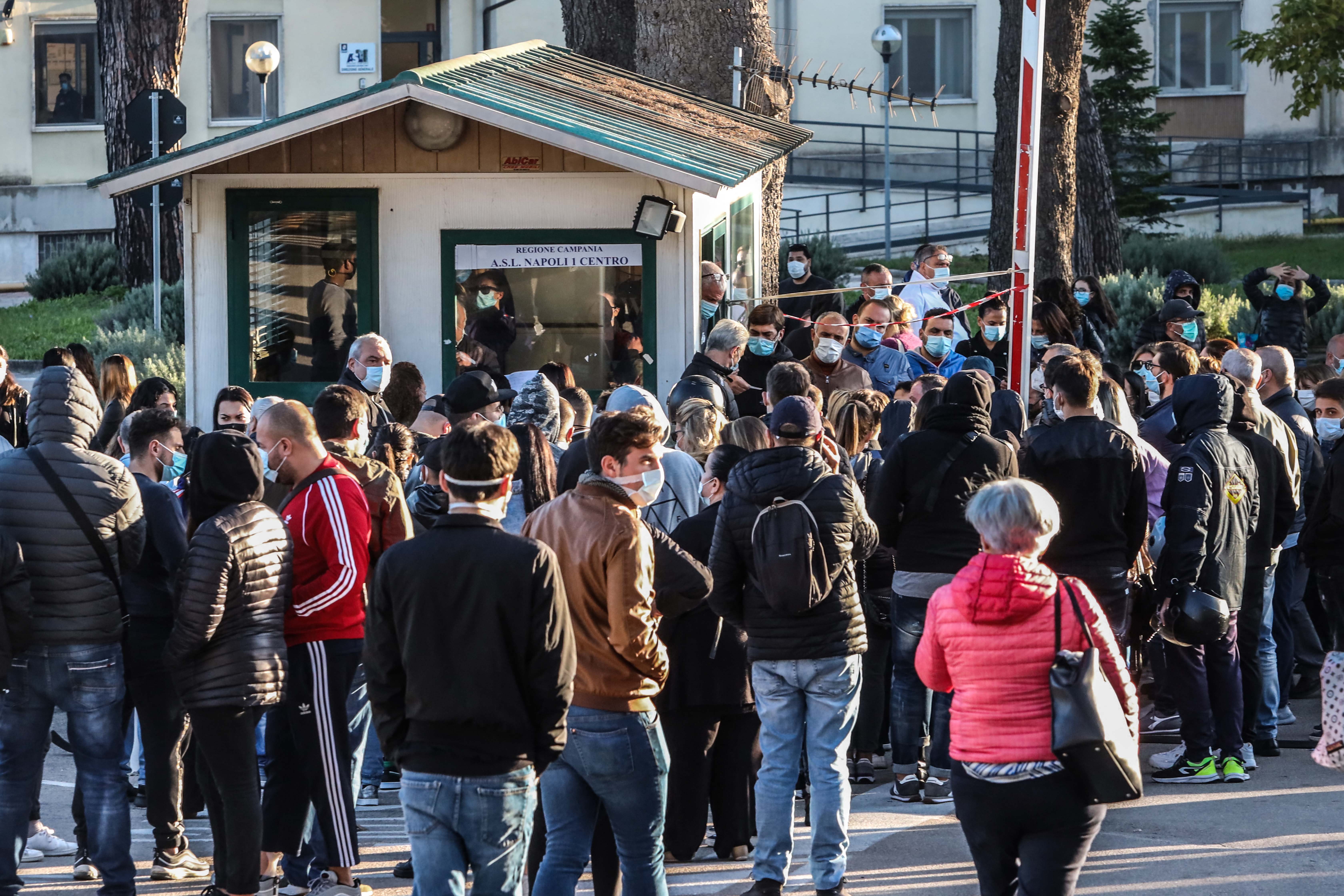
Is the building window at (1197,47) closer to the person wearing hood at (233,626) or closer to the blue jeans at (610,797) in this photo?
the person wearing hood at (233,626)

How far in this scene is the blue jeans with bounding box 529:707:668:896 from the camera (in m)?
4.98

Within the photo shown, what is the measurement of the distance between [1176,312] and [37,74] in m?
24.8

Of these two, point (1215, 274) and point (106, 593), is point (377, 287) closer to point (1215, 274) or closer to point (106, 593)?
point (106, 593)

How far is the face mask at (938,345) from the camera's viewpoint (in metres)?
10.8

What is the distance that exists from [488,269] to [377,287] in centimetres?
71

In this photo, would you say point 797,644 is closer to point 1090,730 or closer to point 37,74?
point 1090,730

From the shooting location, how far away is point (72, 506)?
5.76 meters

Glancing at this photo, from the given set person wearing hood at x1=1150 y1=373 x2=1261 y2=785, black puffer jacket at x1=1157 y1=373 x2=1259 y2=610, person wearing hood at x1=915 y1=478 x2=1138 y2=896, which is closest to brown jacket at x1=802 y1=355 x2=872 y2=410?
person wearing hood at x1=1150 y1=373 x2=1261 y2=785

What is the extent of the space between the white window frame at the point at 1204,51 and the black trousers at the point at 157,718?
29.7 m

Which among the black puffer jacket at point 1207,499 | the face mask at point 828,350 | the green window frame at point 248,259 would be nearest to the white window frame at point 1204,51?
the face mask at point 828,350

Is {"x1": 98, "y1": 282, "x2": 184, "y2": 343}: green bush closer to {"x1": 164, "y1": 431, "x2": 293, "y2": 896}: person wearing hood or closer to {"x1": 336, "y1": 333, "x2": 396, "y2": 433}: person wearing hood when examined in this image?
{"x1": 336, "y1": 333, "x2": 396, "y2": 433}: person wearing hood

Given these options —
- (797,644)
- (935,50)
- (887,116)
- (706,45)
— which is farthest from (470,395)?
(935,50)

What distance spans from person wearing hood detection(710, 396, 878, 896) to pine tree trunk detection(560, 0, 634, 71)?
40.9ft

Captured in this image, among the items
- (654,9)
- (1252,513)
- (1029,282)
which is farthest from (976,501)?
(654,9)
